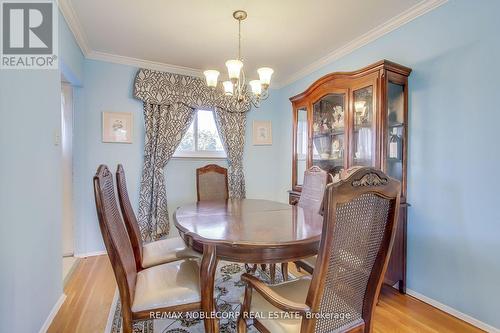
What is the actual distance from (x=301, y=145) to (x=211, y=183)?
1242 mm

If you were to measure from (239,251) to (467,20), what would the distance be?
2313 millimetres

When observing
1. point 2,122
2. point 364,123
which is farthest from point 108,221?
point 364,123

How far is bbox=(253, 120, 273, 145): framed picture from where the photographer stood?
412 centimetres

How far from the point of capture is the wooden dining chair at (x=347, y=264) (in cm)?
90

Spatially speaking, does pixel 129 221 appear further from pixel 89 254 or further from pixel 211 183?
pixel 89 254

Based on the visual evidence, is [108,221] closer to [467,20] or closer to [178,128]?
[178,128]

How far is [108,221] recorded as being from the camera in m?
1.16

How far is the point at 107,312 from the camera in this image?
1969mm

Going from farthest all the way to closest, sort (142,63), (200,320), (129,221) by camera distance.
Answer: (142,63)
(200,320)
(129,221)

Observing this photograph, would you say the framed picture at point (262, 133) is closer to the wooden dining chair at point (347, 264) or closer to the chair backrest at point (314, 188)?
the chair backrest at point (314, 188)

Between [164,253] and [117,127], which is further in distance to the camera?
[117,127]

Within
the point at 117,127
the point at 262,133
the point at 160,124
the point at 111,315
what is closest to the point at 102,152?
the point at 117,127

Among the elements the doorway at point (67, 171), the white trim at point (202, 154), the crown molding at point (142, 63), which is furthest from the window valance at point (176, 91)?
the doorway at point (67, 171)

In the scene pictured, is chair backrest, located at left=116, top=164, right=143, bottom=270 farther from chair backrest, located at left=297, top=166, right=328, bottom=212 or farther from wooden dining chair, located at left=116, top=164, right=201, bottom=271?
chair backrest, located at left=297, top=166, right=328, bottom=212
